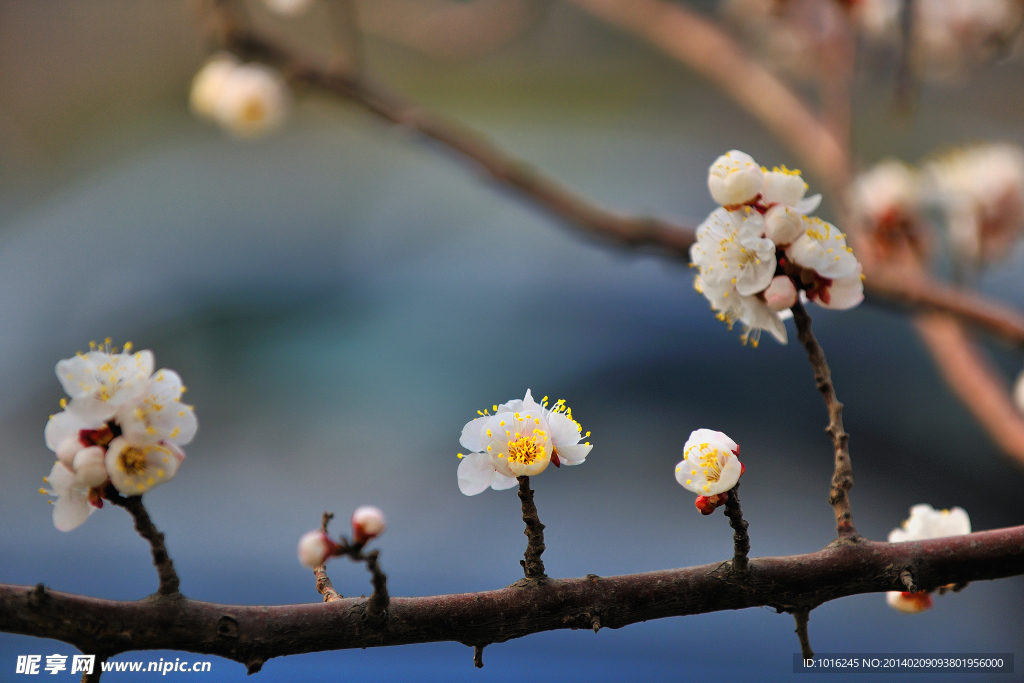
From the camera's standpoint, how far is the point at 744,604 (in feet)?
1.24

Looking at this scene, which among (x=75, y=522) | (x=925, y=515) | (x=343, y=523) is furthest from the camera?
(x=343, y=523)

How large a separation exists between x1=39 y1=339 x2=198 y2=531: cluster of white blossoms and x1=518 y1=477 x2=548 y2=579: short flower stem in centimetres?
17

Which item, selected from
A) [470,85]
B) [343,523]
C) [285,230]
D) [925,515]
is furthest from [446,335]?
[925,515]

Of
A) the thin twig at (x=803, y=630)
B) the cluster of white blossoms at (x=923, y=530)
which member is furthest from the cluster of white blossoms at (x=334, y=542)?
the cluster of white blossoms at (x=923, y=530)

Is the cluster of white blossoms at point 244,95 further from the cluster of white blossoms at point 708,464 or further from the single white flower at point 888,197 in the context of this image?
the cluster of white blossoms at point 708,464

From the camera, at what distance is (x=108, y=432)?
0.36 meters

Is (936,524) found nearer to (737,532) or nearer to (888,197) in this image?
(737,532)

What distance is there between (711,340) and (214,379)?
1347 mm

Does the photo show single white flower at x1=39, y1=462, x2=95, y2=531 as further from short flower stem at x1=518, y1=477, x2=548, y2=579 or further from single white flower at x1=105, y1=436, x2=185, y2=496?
short flower stem at x1=518, y1=477, x2=548, y2=579

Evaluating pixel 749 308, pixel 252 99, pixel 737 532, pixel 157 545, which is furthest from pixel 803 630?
pixel 252 99

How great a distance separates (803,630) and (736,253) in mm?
199

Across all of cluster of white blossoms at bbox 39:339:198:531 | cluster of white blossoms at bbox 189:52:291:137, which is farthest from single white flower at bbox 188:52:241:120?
A: cluster of white blossoms at bbox 39:339:198:531

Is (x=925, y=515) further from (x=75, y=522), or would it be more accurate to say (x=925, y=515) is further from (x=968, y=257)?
(x=968, y=257)

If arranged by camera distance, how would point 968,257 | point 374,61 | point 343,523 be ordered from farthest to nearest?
point 374,61 → point 343,523 → point 968,257
